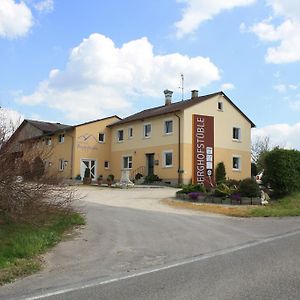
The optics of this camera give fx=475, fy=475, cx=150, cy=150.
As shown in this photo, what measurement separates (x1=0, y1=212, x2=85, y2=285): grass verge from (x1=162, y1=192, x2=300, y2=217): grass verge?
7.57 m

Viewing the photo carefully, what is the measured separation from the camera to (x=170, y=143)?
40156 millimetres

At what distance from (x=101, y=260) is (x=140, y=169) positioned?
33909 millimetres

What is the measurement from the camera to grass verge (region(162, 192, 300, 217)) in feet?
59.5

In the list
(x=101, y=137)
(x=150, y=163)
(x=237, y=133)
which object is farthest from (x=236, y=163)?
(x=101, y=137)

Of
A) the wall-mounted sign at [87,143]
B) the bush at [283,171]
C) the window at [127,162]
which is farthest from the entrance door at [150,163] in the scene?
the bush at [283,171]

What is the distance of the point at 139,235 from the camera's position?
12633mm

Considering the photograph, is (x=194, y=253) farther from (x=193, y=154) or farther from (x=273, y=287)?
(x=193, y=154)

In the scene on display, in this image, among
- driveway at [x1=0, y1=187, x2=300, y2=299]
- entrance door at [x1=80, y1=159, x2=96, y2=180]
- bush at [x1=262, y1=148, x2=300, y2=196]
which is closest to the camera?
driveway at [x1=0, y1=187, x2=300, y2=299]

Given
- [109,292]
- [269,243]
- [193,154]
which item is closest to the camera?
[109,292]

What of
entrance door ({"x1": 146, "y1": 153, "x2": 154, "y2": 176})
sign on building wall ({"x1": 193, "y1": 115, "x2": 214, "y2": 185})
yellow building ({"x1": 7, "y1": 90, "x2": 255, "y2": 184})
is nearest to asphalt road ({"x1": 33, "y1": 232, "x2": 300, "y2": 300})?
yellow building ({"x1": 7, "y1": 90, "x2": 255, "y2": 184})

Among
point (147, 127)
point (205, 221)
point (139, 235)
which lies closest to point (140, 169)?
point (147, 127)

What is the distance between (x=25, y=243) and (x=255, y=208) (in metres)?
11.9

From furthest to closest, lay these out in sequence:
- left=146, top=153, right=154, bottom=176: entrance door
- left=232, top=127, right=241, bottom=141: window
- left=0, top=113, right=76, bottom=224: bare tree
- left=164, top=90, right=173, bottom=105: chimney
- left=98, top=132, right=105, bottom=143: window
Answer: left=164, top=90, right=173, bottom=105: chimney < left=98, top=132, right=105, bottom=143: window < left=232, top=127, right=241, bottom=141: window < left=146, top=153, right=154, bottom=176: entrance door < left=0, top=113, right=76, bottom=224: bare tree

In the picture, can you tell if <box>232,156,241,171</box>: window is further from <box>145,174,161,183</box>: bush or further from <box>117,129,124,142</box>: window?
<box>117,129,124,142</box>: window
